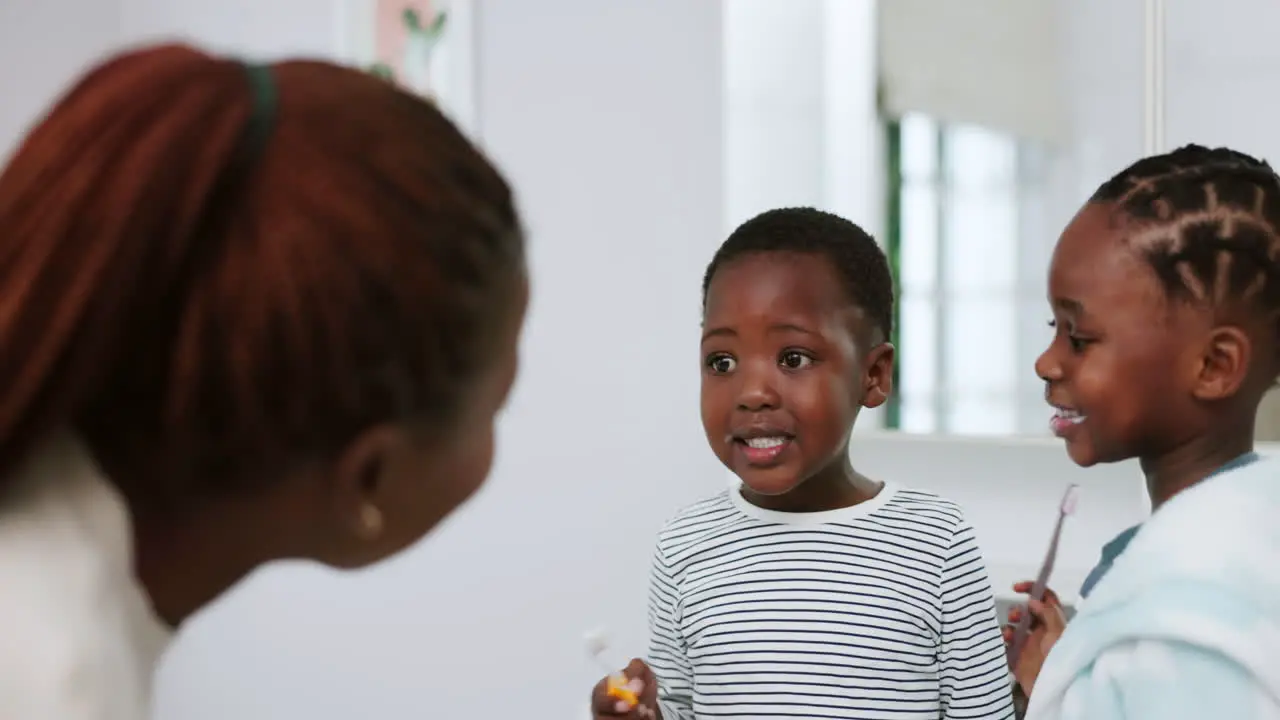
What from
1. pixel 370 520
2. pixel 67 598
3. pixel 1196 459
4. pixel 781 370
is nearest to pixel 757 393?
pixel 781 370

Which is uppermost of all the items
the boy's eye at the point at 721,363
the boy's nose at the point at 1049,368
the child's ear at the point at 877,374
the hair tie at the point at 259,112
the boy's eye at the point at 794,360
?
the hair tie at the point at 259,112

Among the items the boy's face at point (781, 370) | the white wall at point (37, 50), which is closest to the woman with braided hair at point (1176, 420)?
→ the boy's face at point (781, 370)

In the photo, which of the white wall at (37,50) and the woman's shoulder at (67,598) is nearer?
the woman's shoulder at (67,598)

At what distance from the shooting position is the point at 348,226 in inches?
20.9

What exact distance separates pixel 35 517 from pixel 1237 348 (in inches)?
30.5

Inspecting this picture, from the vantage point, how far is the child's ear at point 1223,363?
0.88 meters

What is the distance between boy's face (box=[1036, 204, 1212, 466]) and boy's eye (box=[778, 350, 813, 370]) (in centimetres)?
23

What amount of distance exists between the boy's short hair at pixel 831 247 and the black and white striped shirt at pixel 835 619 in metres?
0.19

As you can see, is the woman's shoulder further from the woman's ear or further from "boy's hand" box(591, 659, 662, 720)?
"boy's hand" box(591, 659, 662, 720)

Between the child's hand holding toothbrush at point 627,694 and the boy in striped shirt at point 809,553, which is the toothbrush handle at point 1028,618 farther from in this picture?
the child's hand holding toothbrush at point 627,694

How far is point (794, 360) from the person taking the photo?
1129 millimetres

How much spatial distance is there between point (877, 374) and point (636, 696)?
1.27ft

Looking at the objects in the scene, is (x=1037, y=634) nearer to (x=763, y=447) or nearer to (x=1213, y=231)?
(x=763, y=447)

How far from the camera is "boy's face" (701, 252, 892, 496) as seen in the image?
1.11m
